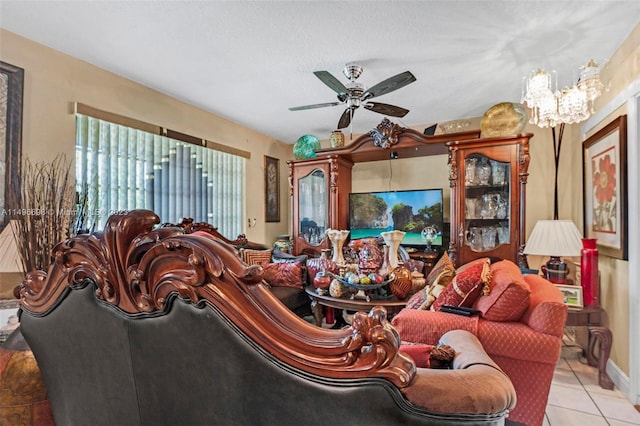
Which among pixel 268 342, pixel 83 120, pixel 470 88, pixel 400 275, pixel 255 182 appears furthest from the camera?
pixel 255 182

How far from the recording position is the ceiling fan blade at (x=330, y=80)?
7.15 feet

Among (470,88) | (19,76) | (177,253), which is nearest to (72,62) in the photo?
(19,76)

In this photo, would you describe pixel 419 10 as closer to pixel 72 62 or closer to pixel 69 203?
pixel 72 62

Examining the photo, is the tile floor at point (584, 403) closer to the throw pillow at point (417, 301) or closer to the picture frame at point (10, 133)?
the throw pillow at point (417, 301)

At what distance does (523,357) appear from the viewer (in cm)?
158

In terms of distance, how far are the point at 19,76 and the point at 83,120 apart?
0.47 meters

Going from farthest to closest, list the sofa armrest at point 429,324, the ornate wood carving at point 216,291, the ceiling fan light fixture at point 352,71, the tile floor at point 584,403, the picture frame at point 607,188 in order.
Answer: the ceiling fan light fixture at point 352,71 → the picture frame at point 607,188 → the tile floor at point 584,403 → the sofa armrest at point 429,324 → the ornate wood carving at point 216,291

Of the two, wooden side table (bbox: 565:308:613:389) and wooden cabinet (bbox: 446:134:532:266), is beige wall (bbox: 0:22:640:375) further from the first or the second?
wooden cabinet (bbox: 446:134:532:266)

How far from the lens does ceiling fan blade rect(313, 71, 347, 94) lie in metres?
2.18

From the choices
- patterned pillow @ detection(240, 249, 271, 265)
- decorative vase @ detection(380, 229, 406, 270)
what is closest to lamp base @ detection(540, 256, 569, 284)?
decorative vase @ detection(380, 229, 406, 270)

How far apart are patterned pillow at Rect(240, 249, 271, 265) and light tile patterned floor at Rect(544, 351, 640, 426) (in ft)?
8.57

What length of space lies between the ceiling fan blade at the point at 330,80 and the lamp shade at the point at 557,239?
6.73 ft

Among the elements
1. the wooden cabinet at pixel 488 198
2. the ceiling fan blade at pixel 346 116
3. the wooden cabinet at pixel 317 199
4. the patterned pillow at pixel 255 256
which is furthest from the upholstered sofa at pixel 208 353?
the wooden cabinet at pixel 317 199

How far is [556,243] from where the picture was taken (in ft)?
8.38
